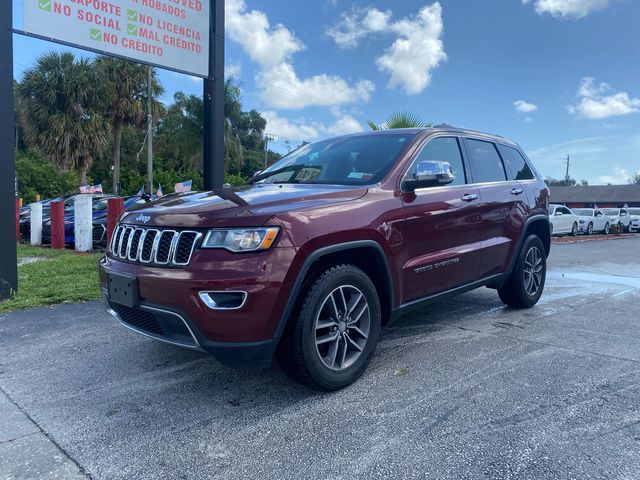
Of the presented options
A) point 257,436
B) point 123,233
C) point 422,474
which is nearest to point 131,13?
point 123,233

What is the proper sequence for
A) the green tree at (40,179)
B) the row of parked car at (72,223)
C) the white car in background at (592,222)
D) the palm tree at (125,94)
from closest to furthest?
the row of parked car at (72,223) < the white car in background at (592,222) < the palm tree at (125,94) < the green tree at (40,179)

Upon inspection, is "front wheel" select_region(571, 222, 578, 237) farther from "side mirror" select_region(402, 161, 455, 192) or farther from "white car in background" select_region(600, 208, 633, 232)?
"side mirror" select_region(402, 161, 455, 192)

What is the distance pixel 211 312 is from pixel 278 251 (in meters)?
0.51

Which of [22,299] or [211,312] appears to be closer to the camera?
[211,312]

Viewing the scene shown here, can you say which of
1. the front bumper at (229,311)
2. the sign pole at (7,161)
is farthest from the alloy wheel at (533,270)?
the sign pole at (7,161)

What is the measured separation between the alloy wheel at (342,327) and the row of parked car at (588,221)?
20158 mm

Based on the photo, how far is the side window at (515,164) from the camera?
5.42 meters

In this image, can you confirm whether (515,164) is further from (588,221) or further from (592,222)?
(592,222)

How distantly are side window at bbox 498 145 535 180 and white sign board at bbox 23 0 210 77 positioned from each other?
482cm

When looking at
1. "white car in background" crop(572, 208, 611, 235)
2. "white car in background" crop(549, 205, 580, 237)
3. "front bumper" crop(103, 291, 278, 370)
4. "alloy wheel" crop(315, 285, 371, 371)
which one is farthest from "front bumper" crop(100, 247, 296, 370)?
"white car in background" crop(572, 208, 611, 235)

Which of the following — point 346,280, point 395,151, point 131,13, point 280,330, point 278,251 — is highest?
point 131,13

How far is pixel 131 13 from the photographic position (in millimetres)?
7020

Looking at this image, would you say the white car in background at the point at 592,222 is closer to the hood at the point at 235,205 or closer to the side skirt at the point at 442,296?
the side skirt at the point at 442,296

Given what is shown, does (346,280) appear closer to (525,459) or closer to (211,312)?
(211,312)
